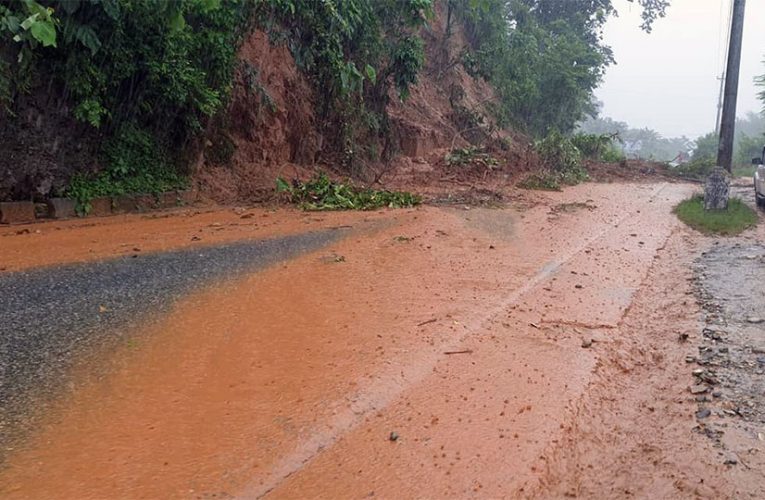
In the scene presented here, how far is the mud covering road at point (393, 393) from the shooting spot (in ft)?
9.93

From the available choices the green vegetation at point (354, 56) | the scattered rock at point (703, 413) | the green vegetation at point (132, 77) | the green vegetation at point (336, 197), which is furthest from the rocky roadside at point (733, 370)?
the green vegetation at point (354, 56)

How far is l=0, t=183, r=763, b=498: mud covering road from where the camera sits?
3.03 m

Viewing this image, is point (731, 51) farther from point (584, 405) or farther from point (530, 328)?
point (584, 405)

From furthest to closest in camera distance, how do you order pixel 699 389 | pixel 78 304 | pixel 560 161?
pixel 560 161 < pixel 78 304 < pixel 699 389

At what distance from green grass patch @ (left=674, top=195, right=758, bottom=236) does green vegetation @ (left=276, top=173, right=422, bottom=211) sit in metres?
5.46

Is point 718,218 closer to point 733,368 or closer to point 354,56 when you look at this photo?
point 733,368

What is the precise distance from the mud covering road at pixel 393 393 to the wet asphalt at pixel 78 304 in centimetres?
16

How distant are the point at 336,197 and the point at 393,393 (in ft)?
A: 27.8

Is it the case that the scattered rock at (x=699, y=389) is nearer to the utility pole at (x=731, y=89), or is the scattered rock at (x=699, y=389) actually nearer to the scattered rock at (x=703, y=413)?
the scattered rock at (x=703, y=413)

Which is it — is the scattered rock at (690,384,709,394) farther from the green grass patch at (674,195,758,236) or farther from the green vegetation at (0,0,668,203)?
the green grass patch at (674,195,758,236)

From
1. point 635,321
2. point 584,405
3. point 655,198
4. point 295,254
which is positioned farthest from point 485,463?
point 655,198

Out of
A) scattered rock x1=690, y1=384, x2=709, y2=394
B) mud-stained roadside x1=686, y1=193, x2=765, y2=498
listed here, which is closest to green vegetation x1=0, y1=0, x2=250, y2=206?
mud-stained roadside x1=686, y1=193, x2=765, y2=498

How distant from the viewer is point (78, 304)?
5.43 m

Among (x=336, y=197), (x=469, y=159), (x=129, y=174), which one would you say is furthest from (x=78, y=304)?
(x=469, y=159)
